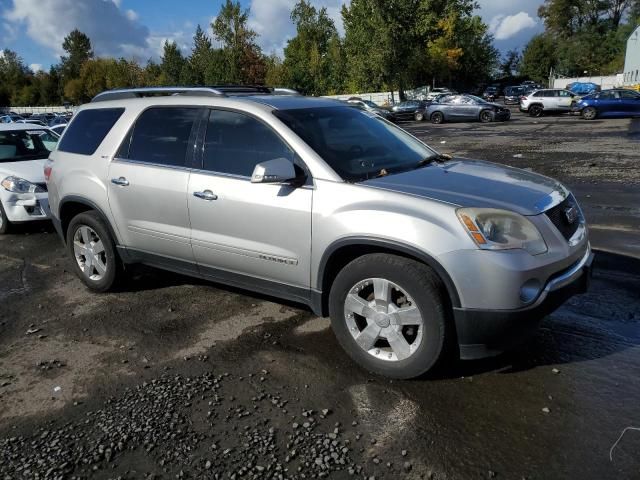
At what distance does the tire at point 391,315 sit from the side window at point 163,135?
1827 millimetres

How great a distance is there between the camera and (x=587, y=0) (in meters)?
90.1

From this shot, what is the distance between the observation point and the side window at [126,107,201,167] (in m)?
4.56

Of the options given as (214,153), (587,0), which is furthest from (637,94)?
(587,0)

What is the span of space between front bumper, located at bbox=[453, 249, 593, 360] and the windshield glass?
793cm

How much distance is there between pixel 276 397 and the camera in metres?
3.46

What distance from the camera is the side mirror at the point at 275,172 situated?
3686 millimetres

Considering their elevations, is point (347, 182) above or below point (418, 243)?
above

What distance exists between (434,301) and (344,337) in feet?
2.44

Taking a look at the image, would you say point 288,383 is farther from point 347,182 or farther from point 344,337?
point 347,182

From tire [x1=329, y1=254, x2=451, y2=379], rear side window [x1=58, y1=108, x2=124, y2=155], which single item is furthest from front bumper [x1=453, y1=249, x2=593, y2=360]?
rear side window [x1=58, y1=108, x2=124, y2=155]

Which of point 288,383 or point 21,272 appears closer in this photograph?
point 288,383

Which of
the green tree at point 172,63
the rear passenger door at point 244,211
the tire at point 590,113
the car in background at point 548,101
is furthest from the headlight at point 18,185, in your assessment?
the green tree at point 172,63

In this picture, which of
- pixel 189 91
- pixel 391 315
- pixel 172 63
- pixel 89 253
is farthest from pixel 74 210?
→ pixel 172 63

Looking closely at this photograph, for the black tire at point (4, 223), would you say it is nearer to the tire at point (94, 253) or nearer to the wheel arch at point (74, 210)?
the wheel arch at point (74, 210)
